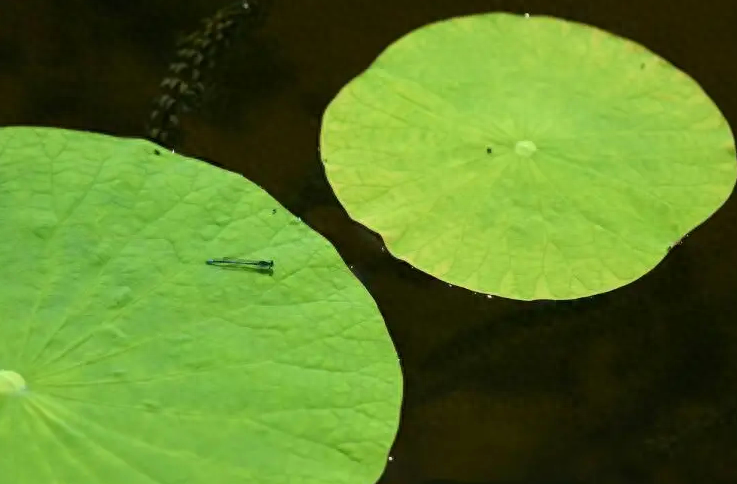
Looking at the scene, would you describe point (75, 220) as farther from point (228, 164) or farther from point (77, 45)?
point (77, 45)

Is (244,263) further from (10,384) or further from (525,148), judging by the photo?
(525,148)

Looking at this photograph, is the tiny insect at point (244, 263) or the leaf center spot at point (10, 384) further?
the tiny insect at point (244, 263)

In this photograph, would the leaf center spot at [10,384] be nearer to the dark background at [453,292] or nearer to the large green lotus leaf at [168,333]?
the large green lotus leaf at [168,333]

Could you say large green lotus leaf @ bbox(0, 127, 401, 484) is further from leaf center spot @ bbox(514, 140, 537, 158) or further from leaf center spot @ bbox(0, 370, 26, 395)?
leaf center spot @ bbox(514, 140, 537, 158)

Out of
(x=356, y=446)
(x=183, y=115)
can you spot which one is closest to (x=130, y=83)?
(x=183, y=115)

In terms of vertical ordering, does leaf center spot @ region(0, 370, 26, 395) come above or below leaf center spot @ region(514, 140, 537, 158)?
below

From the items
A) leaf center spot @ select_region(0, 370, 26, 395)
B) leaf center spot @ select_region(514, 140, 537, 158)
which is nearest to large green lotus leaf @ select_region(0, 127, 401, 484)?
leaf center spot @ select_region(0, 370, 26, 395)

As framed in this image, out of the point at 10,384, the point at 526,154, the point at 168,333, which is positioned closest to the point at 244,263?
the point at 168,333

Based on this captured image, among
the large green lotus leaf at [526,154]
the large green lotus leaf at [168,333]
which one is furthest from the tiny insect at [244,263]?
the large green lotus leaf at [526,154]
